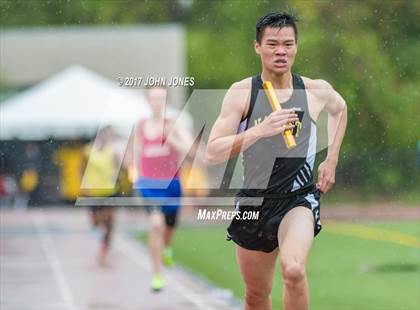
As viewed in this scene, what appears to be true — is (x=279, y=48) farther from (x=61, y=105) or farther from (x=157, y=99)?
(x=61, y=105)

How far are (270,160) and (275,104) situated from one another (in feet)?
1.13

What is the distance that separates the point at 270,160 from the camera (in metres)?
6.71

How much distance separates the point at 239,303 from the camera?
34.1ft

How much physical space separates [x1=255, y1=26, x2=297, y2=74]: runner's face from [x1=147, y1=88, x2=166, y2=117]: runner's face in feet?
14.2

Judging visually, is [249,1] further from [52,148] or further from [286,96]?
[286,96]

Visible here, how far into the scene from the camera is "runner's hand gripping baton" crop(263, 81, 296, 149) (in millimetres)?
6488

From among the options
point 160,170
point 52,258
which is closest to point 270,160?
point 160,170

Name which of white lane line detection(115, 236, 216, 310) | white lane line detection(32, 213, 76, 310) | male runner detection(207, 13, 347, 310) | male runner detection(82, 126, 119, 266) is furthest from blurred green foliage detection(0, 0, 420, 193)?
male runner detection(207, 13, 347, 310)

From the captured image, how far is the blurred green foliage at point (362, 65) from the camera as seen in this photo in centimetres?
2702

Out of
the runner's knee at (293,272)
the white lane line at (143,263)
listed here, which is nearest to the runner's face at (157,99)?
the white lane line at (143,263)

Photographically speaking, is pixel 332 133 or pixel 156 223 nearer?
pixel 332 133

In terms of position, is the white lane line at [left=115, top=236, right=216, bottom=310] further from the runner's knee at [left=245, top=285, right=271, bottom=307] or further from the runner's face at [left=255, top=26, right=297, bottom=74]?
the runner's face at [left=255, top=26, right=297, bottom=74]

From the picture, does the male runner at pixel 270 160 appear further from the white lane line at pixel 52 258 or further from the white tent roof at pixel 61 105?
the white tent roof at pixel 61 105

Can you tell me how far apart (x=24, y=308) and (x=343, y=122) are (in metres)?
4.32
